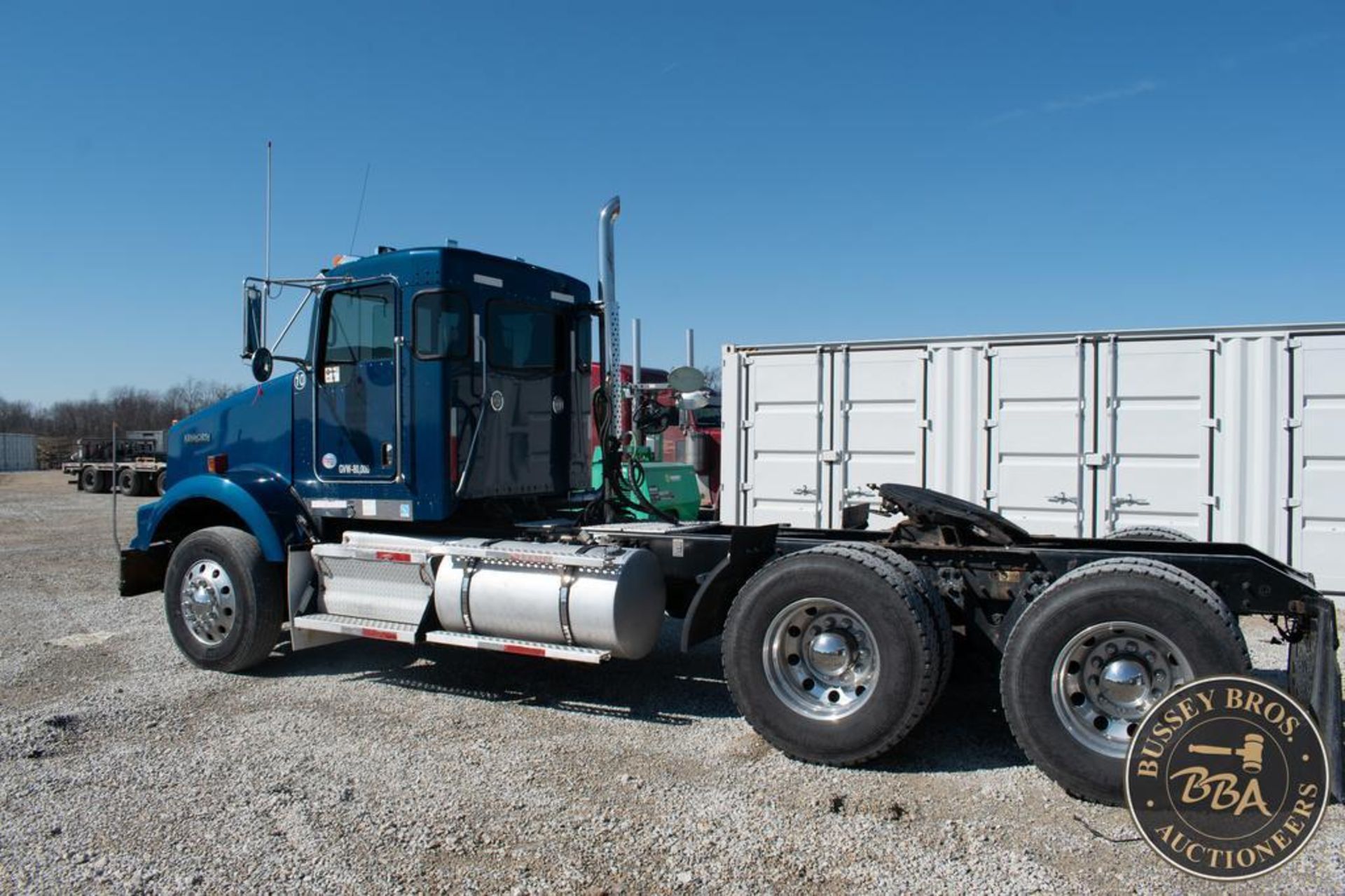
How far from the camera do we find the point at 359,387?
20.9 ft

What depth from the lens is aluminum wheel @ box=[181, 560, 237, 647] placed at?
6535 millimetres

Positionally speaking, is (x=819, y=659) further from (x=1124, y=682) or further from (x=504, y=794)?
(x=504, y=794)

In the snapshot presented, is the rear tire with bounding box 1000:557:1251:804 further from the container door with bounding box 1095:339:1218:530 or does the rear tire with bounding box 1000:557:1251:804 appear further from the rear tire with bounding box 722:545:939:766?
the container door with bounding box 1095:339:1218:530

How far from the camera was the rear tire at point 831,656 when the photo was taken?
4523 millimetres

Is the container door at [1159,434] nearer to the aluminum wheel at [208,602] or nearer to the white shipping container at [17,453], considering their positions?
the aluminum wheel at [208,602]

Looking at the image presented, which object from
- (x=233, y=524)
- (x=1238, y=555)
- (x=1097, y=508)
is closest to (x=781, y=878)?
(x=1238, y=555)

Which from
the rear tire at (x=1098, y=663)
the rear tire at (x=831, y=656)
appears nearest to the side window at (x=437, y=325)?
the rear tire at (x=831, y=656)

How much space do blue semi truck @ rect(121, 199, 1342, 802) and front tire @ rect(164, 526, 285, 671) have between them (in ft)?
0.06

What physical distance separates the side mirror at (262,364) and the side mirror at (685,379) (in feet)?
8.83

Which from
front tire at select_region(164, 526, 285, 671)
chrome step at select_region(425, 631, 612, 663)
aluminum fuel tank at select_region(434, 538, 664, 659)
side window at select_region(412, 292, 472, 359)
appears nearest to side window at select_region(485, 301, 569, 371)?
side window at select_region(412, 292, 472, 359)

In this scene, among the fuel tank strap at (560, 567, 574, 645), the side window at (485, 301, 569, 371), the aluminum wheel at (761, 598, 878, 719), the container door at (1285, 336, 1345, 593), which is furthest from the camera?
the container door at (1285, 336, 1345, 593)

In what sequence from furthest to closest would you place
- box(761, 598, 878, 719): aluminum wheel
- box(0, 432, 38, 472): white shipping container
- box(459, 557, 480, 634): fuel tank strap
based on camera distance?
box(0, 432, 38, 472): white shipping container
box(459, 557, 480, 634): fuel tank strap
box(761, 598, 878, 719): aluminum wheel

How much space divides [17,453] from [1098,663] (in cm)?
6664

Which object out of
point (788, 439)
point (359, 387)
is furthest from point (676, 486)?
point (359, 387)
